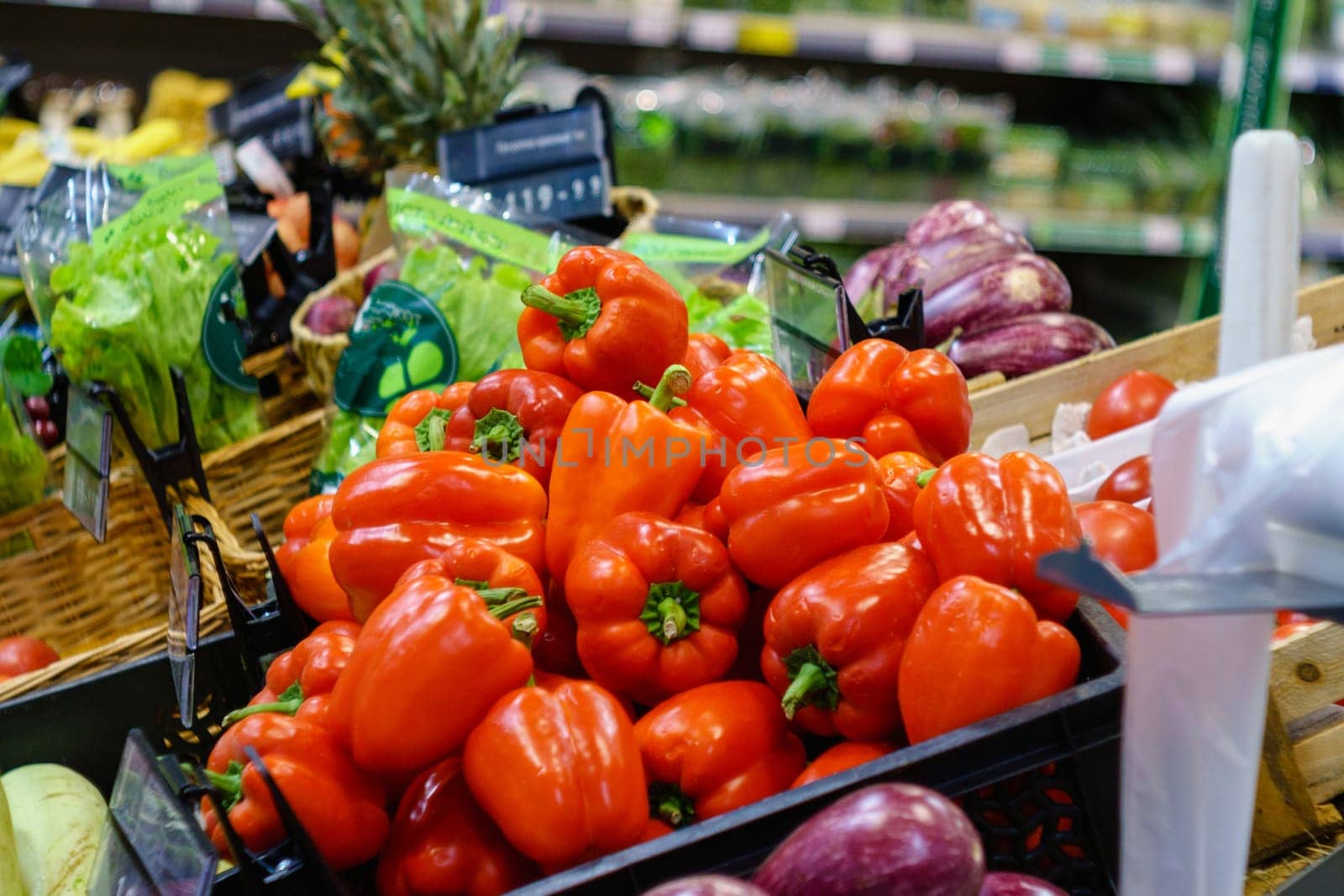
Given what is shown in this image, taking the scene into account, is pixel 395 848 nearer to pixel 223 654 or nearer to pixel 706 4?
pixel 223 654

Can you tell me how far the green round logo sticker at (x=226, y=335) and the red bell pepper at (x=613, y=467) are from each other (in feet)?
3.34

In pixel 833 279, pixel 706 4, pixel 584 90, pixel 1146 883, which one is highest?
pixel 706 4

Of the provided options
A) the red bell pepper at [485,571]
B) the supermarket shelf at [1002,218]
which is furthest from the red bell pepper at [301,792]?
the supermarket shelf at [1002,218]

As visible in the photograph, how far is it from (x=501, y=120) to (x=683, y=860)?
5.89 ft

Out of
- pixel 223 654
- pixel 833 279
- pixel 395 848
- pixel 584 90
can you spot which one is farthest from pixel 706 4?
pixel 395 848

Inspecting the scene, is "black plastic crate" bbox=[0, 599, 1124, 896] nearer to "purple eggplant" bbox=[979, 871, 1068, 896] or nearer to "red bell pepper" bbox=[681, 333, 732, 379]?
"purple eggplant" bbox=[979, 871, 1068, 896]

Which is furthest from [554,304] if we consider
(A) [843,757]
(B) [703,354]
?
(A) [843,757]

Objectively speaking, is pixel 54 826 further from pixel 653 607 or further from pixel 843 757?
pixel 843 757

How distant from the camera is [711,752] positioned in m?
0.86

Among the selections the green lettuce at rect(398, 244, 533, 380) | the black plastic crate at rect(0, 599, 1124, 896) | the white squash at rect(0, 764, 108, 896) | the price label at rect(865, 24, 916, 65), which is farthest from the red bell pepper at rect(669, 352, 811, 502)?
the price label at rect(865, 24, 916, 65)

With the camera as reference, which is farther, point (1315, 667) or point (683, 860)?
point (1315, 667)

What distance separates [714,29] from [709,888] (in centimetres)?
352

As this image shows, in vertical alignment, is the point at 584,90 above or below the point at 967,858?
above

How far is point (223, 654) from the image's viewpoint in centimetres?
122
